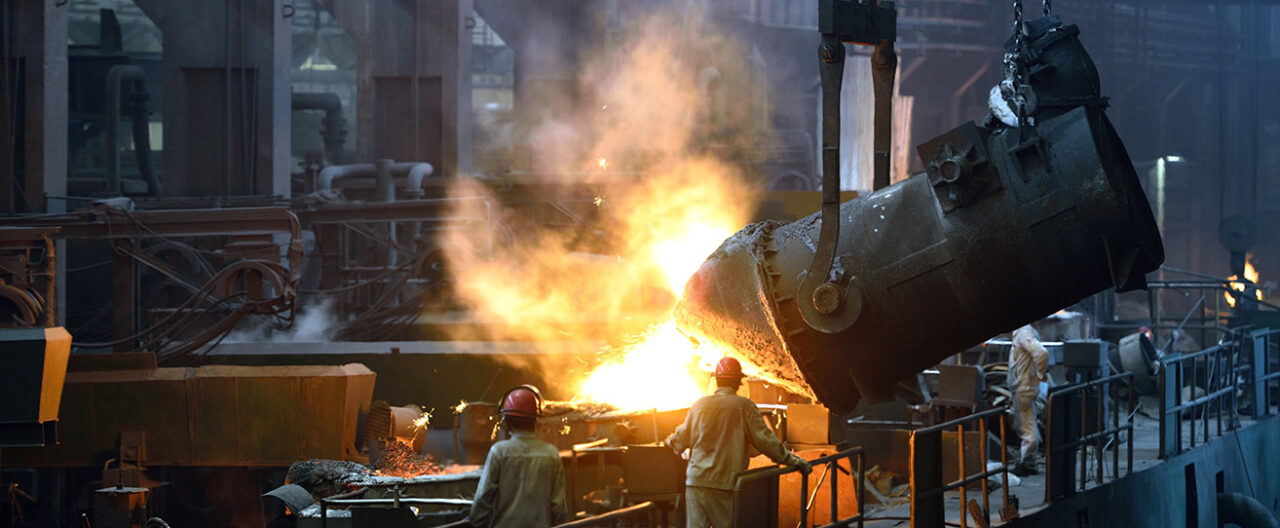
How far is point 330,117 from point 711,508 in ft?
70.9

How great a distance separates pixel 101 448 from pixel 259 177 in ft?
25.6

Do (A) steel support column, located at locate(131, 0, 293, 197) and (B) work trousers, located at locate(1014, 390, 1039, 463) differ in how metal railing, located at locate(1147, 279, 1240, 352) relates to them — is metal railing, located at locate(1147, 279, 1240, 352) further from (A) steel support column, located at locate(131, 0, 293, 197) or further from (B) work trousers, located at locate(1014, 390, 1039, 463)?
(A) steel support column, located at locate(131, 0, 293, 197)

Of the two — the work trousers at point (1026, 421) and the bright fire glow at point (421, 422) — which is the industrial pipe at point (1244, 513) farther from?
the bright fire glow at point (421, 422)

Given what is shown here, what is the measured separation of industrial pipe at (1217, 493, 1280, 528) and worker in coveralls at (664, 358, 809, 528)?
728 centimetres

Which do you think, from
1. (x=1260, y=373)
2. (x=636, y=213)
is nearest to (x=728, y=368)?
(x=1260, y=373)

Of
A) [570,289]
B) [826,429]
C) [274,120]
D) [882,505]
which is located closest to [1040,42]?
[826,429]

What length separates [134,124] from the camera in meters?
22.8

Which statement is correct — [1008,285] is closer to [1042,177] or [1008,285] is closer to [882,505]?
[1042,177]

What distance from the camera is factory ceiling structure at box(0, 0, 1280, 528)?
7102mm

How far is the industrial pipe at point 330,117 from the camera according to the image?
26.7 meters

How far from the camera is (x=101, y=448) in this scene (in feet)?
37.3

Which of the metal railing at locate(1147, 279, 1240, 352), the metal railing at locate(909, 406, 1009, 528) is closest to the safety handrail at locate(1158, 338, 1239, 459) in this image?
the metal railing at locate(1147, 279, 1240, 352)

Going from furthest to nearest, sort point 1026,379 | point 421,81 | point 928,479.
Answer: point 421,81
point 1026,379
point 928,479

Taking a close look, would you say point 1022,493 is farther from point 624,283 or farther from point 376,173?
point 376,173
